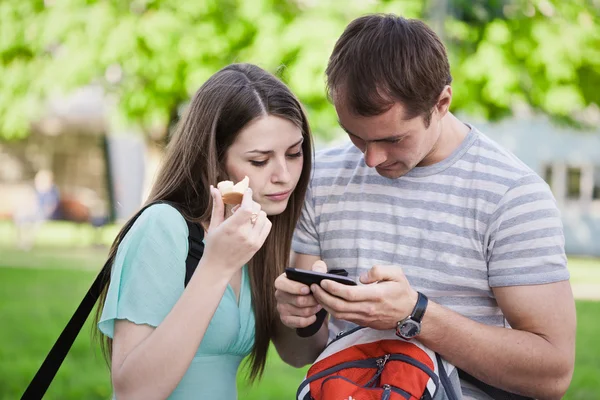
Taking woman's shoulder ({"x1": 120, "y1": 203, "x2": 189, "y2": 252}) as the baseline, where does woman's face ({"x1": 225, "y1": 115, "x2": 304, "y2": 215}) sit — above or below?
above

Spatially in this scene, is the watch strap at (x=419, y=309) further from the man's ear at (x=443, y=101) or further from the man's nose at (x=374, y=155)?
the man's ear at (x=443, y=101)

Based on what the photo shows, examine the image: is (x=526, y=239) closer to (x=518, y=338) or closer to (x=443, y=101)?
(x=518, y=338)

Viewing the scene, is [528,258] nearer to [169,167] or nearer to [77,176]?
[169,167]

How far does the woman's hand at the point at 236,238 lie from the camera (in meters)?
2.53

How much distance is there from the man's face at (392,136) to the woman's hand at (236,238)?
19.7 inches

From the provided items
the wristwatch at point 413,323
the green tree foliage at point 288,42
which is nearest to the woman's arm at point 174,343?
the wristwatch at point 413,323

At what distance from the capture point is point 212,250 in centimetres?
255

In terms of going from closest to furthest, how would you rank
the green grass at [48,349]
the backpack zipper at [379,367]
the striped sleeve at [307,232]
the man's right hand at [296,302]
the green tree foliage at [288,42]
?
the backpack zipper at [379,367], the man's right hand at [296,302], the striped sleeve at [307,232], the green grass at [48,349], the green tree foliage at [288,42]

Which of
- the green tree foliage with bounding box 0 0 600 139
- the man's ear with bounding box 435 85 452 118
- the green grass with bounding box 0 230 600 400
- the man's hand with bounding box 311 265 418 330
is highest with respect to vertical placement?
the man's ear with bounding box 435 85 452 118

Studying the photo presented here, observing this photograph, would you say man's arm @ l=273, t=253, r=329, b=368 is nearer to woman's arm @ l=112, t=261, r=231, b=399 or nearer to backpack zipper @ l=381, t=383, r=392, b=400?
woman's arm @ l=112, t=261, r=231, b=399

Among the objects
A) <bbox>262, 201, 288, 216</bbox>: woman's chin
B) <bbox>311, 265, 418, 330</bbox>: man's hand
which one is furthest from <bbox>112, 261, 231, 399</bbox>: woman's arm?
<bbox>262, 201, 288, 216</bbox>: woman's chin

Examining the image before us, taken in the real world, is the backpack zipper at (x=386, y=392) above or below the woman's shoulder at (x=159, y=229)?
below

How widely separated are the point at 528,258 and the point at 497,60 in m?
11.5

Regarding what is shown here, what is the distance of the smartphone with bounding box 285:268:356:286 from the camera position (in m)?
2.56
